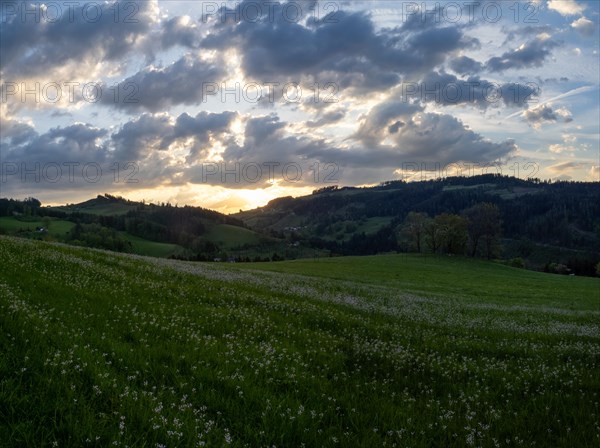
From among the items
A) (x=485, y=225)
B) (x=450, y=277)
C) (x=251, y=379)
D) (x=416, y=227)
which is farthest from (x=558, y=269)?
(x=251, y=379)

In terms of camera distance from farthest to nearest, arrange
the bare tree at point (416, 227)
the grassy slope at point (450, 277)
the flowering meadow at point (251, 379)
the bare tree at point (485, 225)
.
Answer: the bare tree at point (416, 227), the bare tree at point (485, 225), the grassy slope at point (450, 277), the flowering meadow at point (251, 379)

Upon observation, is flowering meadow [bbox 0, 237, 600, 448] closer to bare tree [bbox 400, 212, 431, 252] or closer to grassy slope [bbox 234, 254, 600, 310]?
grassy slope [bbox 234, 254, 600, 310]

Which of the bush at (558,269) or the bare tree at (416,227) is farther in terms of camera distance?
the bush at (558,269)

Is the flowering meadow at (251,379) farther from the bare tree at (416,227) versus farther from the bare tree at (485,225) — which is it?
the bare tree at (416,227)

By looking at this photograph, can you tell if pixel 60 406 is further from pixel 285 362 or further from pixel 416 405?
pixel 416 405

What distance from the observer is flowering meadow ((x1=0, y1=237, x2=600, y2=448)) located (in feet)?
19.1

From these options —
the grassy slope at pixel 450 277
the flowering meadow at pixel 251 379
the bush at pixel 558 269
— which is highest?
the flowering meadow at pixel 251 379

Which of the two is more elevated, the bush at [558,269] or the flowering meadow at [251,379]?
the flowering meadow at [251,379]

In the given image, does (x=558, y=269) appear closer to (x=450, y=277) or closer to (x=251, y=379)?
(x=450, y=277)

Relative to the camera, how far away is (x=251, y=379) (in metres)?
7.91

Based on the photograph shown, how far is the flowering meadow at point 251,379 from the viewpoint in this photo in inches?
230

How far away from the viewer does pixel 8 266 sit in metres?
13.9

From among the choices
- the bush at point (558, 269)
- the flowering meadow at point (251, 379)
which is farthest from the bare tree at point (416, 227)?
the flowering meadow at point (251, 379)

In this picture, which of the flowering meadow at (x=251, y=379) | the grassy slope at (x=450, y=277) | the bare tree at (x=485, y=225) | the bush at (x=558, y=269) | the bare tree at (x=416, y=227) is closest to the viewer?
the flowering meadow at (x=251, y=379)
